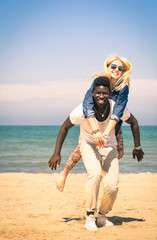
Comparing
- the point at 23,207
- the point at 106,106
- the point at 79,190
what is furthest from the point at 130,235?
the point at 79,190

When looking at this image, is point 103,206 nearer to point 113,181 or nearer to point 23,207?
point 113,181

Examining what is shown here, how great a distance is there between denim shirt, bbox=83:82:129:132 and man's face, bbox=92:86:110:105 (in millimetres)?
91

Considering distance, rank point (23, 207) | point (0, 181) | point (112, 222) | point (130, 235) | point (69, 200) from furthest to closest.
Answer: point (0, 181) < point (69, 200) < point (23, 207) < point (112, 222) < point (130, 235)

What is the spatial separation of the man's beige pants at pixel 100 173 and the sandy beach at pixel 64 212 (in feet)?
1.38

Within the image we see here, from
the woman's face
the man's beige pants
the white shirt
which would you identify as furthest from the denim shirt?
the man's beige pants

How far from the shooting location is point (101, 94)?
14.5ft

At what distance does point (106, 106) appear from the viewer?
4.51m

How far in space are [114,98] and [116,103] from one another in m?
0.17

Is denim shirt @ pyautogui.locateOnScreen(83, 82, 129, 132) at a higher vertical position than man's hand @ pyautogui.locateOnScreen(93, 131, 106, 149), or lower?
higher

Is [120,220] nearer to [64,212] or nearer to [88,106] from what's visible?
[64,212]

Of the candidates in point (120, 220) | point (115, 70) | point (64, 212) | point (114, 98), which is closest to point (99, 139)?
point (114, 98)

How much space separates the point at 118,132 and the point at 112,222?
55.7 inches

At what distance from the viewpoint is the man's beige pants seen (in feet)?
13.9

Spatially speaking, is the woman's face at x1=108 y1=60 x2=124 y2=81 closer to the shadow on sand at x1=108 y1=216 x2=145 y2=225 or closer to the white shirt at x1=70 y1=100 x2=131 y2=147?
the white shirt at x1=70 y1=100 x2=131 y2=147
